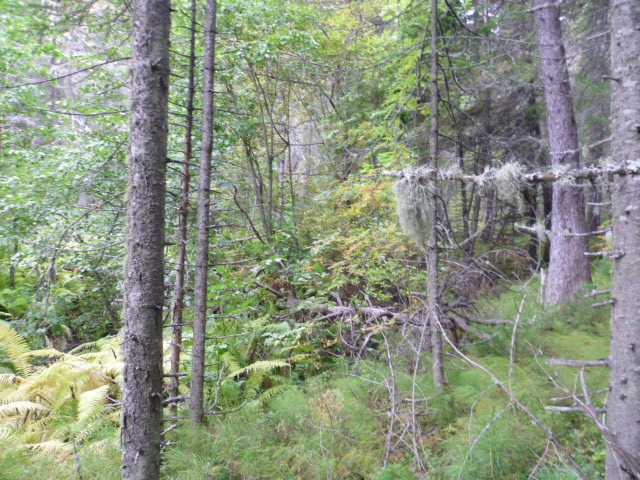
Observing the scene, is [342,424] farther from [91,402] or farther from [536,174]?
[91,402]

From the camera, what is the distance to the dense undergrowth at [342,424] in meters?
3.24

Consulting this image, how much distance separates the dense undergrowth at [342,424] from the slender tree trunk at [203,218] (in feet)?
1.35

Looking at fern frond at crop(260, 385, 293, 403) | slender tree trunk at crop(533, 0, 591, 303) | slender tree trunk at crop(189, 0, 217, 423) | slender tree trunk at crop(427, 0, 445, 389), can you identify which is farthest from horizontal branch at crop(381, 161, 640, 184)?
slender tree trunk at crop(533, 0, 591, 303)

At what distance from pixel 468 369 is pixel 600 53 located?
9635 mm

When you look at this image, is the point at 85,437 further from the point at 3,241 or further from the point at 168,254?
the point at 3,241

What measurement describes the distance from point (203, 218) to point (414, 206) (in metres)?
2.19

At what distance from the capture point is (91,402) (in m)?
4.73

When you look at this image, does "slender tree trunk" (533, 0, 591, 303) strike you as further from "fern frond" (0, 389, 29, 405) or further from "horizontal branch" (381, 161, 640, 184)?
"fern frond" (0, 389, 29, 405)

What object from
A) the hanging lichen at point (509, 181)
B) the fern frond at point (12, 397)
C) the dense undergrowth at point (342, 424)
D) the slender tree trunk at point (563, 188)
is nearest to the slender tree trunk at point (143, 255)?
the dense undergrowth at point (342, 424)

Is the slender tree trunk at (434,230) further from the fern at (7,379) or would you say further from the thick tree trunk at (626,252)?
the fern at (7,379)

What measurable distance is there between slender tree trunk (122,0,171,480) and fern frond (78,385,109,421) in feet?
8.93

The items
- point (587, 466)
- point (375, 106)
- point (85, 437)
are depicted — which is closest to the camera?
point (587, 466)

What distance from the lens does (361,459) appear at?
3484mm

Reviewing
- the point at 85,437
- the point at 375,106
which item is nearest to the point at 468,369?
the point at 85,437
